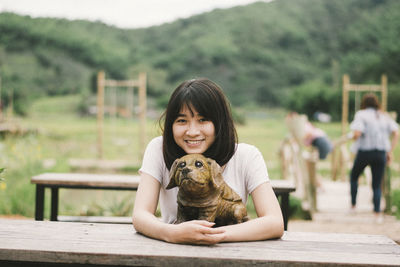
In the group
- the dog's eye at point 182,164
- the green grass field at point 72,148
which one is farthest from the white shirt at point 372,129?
the dog's eye at point 182,164

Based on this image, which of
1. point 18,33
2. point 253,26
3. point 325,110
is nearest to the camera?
point 325,110

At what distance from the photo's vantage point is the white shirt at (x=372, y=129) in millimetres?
4906

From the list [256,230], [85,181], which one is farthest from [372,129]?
[256,230]

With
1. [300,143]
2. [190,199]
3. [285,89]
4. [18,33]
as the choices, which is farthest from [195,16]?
[190,199]

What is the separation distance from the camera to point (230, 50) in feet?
136

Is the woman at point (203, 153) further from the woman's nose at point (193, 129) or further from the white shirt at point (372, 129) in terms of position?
the white shirt at point (372, 129)

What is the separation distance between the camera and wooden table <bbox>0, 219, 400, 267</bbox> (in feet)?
3.89

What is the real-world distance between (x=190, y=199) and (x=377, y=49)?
4038cm

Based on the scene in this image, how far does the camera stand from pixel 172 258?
1.19 metres

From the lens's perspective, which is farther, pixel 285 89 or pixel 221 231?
pixel 285 89

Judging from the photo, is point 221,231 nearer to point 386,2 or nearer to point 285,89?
point 285,89

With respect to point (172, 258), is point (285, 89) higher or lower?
higher

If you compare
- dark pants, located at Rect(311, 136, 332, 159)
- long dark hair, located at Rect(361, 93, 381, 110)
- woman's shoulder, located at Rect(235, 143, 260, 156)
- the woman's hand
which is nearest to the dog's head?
the woman's hand

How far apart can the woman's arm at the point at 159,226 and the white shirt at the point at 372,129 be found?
400cm
